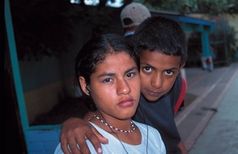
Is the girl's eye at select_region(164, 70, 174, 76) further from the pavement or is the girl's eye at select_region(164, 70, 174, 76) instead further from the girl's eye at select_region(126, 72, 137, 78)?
the pavement

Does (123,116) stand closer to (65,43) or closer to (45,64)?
(65,43)

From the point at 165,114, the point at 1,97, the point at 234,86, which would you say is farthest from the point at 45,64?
the point at 165,114

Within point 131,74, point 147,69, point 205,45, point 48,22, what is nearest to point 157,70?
point 147,69

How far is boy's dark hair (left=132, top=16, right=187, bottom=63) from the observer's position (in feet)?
5.52

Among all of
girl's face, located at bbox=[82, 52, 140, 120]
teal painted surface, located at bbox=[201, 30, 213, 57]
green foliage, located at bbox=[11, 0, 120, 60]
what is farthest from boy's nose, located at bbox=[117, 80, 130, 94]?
teal painted surface, located at bbox=[201, 30, 213, 57]

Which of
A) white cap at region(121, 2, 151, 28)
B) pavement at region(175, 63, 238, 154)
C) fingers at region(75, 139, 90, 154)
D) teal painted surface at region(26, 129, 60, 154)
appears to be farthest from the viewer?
pavement at region(175, 63, 238, 154)

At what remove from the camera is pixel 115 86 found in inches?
55.0

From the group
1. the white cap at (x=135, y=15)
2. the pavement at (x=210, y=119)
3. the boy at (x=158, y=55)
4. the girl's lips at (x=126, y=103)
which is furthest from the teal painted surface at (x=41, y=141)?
the pavement at (x=210, y=119)

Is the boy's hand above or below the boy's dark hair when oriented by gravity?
below

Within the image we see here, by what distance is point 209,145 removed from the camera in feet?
21.2

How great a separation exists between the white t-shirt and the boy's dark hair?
304 millimetres

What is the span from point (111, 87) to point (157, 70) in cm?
32

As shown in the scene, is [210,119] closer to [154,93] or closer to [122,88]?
[154,93]

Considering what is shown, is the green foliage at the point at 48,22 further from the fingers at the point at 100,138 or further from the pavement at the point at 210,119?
the fingers at the point at 100,138
